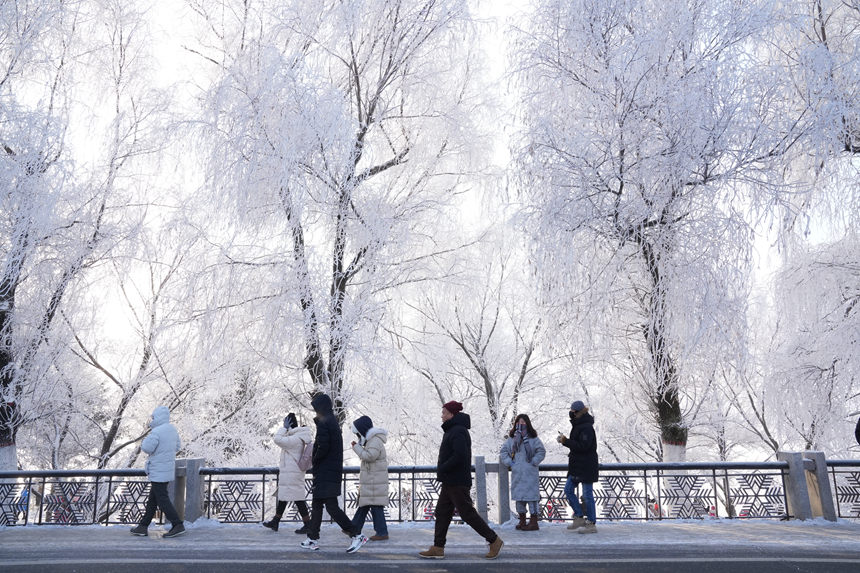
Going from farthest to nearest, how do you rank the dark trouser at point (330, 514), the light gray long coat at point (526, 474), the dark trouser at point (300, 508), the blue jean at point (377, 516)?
the light gray long coat at point (526, 474)
the dark trouser at point (300, 508)
the blue jean at point (377, 516)
the dark trouser at point (330, 514)

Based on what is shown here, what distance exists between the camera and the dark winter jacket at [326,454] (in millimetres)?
7898

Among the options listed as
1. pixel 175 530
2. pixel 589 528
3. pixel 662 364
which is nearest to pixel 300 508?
pixel 175 530

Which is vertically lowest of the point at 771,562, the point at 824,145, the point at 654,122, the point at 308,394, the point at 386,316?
the point at 771,562

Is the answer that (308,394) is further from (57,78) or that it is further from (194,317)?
(57,78)

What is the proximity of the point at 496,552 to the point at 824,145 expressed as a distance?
8498 millimetres

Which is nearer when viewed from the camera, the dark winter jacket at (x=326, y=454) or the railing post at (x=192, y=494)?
the dark winter jacket at (x=326, y=454)

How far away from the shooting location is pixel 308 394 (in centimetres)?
1255

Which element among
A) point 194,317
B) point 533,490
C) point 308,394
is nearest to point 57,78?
point 194,317

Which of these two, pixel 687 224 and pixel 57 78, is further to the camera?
pixel 57 78

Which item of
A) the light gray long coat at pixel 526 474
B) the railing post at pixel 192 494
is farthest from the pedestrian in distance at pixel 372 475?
the railing post at pixel 192 494

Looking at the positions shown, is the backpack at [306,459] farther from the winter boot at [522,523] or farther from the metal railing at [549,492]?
the winter boot at [522,523]

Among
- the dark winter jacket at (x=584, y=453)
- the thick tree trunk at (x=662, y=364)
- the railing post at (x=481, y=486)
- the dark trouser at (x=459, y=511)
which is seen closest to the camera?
the dark trouser at (x=459, y=511)

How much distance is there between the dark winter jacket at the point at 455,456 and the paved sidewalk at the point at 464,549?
0.94 m

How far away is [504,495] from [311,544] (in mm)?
3184
